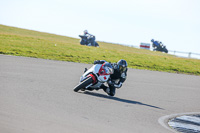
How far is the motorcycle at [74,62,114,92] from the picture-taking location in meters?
10.3

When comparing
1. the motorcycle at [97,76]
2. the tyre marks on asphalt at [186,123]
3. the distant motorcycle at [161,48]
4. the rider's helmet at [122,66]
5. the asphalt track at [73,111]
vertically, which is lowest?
the tyre marks on asphalt at [186,123]

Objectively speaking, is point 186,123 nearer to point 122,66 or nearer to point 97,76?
point 122,66

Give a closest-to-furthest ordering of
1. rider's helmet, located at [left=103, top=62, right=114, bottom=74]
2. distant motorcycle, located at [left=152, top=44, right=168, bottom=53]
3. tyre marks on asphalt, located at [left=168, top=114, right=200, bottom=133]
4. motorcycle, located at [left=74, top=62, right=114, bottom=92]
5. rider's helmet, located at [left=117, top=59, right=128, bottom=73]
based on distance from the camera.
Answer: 1. tyre marks on asphalt, located at [left=168, top=114, right=200, bottom=133]
2. motorcycle, located at [left=74, top=62, right=114, bottom=92]
3. rider's helmet, located at [left=103, top=62, right=114, bottom=74]
4. rider's helmet, located at [left=117, top=59, right=128, bottom=73]
5. distant motorcycle, located at [left=152, top=44, right=168, bottom=53]

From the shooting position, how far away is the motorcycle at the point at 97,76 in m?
10.3

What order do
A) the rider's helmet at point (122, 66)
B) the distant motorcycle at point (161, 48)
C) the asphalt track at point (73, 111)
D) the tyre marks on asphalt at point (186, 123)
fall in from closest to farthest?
1. the asphalt track at point (73, 111)
2. the tyre marks on asphalt at point (186, 123)
3. the rider's helmet at point (122, 66)
4. the distant motorcycle at point (161, 48)

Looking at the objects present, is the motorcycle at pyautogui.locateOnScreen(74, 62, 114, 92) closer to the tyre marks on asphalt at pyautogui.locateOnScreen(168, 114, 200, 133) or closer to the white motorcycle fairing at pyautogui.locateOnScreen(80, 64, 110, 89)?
the white motorcycle fairing at pyautogui.locateOnScreen(80, 64, 110, 89)

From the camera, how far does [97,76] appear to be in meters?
10.3

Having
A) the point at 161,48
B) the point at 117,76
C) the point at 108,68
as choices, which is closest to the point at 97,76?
the point at 108,68

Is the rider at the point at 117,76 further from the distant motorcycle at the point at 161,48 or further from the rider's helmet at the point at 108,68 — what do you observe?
the distant motorcycle at the point at 161,48

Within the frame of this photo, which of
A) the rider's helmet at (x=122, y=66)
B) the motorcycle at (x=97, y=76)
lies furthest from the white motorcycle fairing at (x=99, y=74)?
the rider's helmet at (x=122, y=66)

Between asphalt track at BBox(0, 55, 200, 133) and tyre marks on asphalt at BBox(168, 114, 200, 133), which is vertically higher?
asphalt track at BBox(0, 55, 200, 133)

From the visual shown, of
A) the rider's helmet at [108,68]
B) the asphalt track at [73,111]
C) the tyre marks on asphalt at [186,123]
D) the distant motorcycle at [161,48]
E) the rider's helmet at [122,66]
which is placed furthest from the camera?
the distant motorcycle at [161,48]

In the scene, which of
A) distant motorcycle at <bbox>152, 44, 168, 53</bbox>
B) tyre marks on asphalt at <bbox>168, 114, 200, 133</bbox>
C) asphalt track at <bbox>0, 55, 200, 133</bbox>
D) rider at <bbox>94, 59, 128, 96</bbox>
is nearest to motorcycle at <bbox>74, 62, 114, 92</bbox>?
rider at <bbox>94, 59, 128, 96</bbox>

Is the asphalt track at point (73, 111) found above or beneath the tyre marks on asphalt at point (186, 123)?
above
